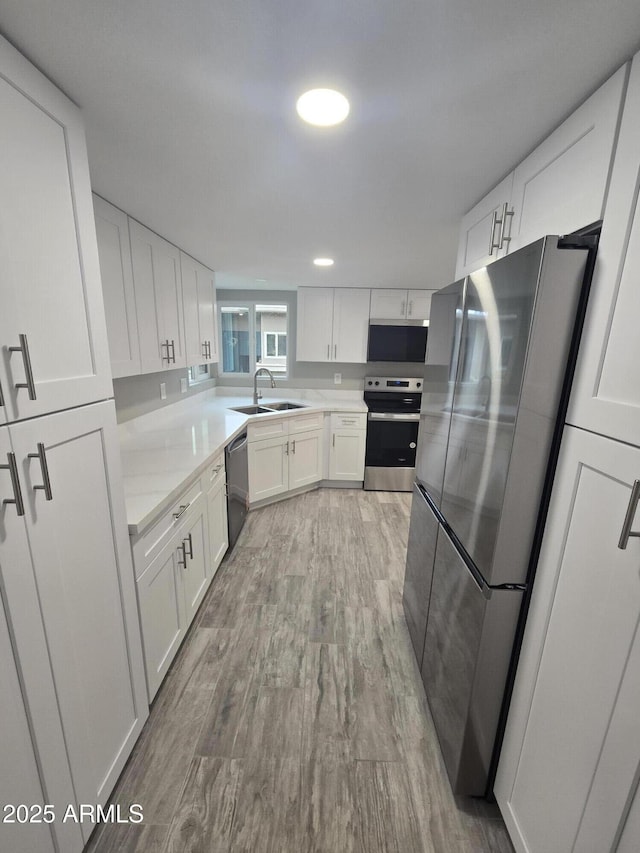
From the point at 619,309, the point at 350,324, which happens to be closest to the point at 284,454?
the point at 350,324

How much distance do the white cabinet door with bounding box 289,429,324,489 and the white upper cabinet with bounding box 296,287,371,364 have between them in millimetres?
915

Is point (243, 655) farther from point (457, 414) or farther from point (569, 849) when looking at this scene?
point (457, 414)

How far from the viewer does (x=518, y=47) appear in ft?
2.44

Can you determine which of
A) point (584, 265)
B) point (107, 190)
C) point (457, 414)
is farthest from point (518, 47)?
point (107, 190)

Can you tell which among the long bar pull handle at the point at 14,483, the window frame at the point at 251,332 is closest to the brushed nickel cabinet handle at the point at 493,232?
the long bar pull handle at the point at 14,483

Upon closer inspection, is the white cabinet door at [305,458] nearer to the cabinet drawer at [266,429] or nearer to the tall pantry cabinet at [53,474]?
the cabinet drawer at [266,429]

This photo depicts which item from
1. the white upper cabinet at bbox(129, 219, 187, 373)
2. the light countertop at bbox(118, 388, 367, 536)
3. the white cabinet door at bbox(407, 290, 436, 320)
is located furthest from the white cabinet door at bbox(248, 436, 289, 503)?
the white cabinet door at bbox(407, 290, 436, 320)

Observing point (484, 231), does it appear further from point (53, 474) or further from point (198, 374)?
point (198, 374)

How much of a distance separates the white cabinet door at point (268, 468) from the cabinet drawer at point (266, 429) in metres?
0.05

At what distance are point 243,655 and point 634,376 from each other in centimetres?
197

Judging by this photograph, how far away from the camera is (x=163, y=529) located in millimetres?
1487

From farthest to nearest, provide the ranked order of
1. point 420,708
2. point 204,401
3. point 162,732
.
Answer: point 204,401 → point 420,708 → point 162,732

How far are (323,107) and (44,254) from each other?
0.82 meters

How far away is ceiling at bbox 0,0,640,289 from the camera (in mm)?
685
